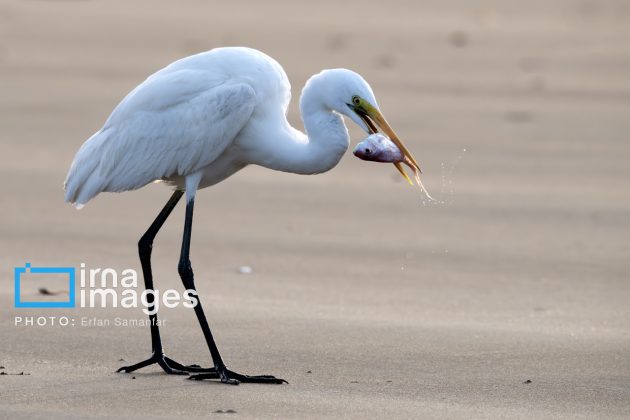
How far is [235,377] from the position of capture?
23.2 feet

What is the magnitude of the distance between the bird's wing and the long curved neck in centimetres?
25

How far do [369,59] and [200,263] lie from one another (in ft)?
38.1

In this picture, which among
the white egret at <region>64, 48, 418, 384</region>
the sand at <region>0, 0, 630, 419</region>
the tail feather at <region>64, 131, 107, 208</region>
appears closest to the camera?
the sand at <region>0, 0, 630, 419</region>

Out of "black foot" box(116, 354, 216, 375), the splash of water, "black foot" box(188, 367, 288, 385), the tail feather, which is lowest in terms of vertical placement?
"black foot" box(188, 367, 288, 385)

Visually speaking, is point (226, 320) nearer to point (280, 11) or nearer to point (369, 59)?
point (369, 59)

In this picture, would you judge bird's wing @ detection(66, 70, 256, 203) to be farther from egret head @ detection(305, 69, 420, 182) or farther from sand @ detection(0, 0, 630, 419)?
sand @ detection(0, 0, 630, 419)

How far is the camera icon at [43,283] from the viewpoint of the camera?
8500mm

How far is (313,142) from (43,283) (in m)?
2.42

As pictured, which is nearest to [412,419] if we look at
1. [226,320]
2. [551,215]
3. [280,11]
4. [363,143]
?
[363,143]

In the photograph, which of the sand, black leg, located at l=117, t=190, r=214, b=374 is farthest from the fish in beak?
black leg, located at l=117, t=190, r=214, b=374

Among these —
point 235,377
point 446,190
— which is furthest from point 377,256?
point 235,377

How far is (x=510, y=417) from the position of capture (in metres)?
6.39

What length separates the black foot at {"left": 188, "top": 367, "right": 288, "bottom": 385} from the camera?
698 cm

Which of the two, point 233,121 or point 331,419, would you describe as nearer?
point 331,419
